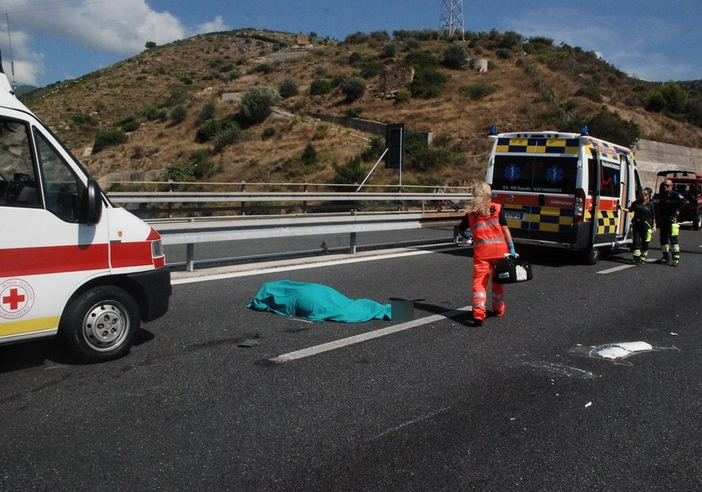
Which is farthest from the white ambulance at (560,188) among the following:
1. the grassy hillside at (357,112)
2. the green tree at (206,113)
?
the green tree at (206,113)

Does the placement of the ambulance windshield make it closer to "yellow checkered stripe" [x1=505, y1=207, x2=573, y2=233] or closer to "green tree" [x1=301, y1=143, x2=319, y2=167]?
"yellow checkered stripe" [x1=505, y1=207, x2=573, y2=233]

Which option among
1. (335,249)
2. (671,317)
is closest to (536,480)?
(671,317)

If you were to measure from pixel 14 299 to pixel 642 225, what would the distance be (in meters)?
11.4

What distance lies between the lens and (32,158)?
479cm

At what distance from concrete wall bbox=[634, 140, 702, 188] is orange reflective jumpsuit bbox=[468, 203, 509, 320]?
98.2 feet

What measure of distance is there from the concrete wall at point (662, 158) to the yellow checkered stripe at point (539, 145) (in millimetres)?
24623

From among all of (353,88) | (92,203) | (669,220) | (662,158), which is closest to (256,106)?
(353,88)

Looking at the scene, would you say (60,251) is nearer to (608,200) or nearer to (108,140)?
(608,200)

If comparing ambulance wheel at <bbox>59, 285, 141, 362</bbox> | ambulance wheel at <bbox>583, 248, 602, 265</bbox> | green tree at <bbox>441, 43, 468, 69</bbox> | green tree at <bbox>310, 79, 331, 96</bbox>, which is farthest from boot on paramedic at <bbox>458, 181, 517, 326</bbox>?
green tree at <bbox>441, 43, 468, 69</bbox>

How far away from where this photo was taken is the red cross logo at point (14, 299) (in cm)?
448

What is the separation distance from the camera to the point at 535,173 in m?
11.6

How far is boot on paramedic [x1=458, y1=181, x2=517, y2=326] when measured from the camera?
6.72m

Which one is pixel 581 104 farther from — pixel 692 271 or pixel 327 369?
pixel 327 369

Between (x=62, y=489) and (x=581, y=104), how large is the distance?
48378mm
